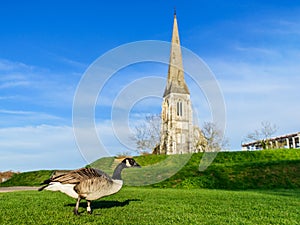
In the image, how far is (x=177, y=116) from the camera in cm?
8731

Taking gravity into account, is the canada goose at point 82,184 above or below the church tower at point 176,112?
below

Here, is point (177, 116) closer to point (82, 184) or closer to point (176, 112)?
point (176, 112)

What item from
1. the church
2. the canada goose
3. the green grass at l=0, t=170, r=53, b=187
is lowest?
the canada goose

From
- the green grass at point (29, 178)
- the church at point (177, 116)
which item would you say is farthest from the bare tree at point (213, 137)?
the green grass at point (29, 178)

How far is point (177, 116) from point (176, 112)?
146 centimetres

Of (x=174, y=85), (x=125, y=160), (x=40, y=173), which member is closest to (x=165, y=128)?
(x=174, y=85)

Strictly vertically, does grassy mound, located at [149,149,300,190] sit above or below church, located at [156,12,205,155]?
below

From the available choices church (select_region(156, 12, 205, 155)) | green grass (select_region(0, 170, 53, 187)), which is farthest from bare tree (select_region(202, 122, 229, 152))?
green grass (select_region(0, 170, 53, 187))

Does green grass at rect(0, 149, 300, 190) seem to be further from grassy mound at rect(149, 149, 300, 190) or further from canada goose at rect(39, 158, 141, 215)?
canada goose at rect(39, 158, 141, 215)

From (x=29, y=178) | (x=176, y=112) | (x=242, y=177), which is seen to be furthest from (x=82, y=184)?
(x=176, y=112)

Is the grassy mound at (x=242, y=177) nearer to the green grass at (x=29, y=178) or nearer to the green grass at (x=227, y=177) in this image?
the green grass at (x=227, y=177)

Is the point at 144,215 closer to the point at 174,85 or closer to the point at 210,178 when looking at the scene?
the point at 210,178

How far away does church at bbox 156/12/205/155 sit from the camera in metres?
66.7

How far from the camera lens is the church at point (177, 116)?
219 feet
